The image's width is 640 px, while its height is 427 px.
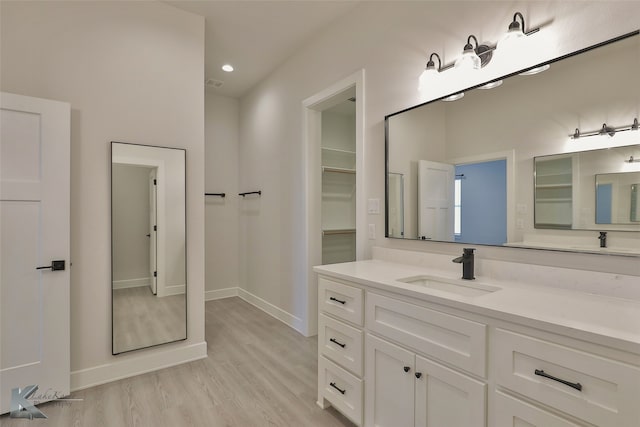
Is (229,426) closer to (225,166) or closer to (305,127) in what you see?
(305,127)

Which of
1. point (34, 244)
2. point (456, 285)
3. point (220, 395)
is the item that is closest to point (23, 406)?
point (34, 244)

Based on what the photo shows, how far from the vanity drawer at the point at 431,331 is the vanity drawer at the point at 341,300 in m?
0.08

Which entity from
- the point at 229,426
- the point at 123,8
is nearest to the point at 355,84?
the point at 123,8

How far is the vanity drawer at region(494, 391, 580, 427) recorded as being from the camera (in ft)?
3.21

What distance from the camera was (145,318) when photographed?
2.52 metres

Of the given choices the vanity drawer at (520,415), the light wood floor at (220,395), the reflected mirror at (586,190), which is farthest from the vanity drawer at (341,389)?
the reflected mirror at (586,190)

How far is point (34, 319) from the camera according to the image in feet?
6.54

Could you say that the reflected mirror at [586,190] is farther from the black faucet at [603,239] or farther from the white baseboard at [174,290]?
the white baseboard at [174,290]

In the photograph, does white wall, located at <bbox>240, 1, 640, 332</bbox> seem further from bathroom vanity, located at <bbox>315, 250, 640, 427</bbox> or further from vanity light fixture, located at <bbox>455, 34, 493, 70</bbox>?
bathroom vanity, located at <bbox>315, 250, 640, 427</bbox>

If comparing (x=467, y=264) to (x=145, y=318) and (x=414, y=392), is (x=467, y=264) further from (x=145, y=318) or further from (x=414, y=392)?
(x=145, y=318)

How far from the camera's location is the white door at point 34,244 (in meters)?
1.92

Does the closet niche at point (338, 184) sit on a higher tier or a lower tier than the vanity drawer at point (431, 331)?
higher

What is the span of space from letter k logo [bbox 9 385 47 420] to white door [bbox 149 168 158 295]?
36.5 inches

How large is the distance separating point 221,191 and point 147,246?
207 centimetres
